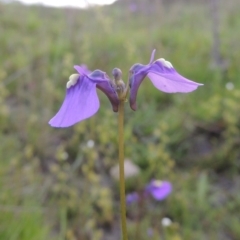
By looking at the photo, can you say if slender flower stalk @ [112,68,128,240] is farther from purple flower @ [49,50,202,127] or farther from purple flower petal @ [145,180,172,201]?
purple flower petal @ [145,180,172,201]

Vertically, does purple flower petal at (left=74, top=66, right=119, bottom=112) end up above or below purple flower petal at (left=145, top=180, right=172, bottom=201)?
above

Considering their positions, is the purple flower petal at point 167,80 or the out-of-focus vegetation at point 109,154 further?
the out-of-focus vegetation at point 109,154

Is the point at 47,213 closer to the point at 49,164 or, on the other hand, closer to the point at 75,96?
the point at 49,164

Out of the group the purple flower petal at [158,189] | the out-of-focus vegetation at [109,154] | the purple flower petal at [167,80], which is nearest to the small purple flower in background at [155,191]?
the purple flower petal at [158,189]

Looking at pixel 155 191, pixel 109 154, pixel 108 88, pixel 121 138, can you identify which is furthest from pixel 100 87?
pixel 109 154

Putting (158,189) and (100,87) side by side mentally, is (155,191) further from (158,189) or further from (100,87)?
(100,87)

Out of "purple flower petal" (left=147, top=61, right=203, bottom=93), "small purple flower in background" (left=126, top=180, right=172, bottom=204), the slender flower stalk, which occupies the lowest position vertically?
"small purple flower in background" (left=126, top=180, right=172, bottom=204)

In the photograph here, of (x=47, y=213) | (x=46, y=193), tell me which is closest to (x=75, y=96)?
(x=47, y=213)

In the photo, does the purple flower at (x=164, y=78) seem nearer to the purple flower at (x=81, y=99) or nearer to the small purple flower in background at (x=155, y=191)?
the purple flower at (x=81, y=99)

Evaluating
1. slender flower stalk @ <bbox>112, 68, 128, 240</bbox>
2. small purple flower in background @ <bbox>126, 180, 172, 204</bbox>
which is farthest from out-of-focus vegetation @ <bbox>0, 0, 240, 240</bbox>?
slender flower stalk @ <bbox>112, 68, 128, 240</bbox>
